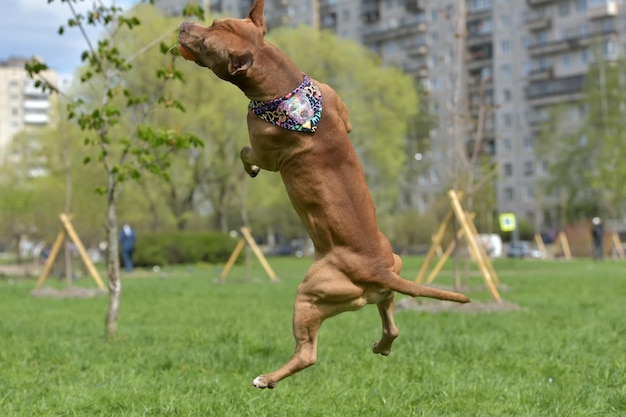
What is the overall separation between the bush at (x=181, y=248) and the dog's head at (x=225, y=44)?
31261mm

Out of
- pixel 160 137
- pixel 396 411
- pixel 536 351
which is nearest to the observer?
pixel 396 411

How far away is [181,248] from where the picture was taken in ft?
117

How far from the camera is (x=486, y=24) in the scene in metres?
81.4

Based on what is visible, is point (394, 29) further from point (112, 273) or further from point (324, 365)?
point (324, 365)

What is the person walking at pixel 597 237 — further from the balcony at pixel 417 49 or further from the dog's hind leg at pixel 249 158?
the balcony at pixel 417 49

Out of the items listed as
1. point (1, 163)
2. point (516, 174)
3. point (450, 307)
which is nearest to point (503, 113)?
point (516, 174)

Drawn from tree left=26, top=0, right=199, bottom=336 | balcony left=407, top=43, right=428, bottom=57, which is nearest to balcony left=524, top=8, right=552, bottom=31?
balcony left=407, top=43, right=428, bottom=57

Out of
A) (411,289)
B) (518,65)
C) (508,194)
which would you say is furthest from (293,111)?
(518,65)

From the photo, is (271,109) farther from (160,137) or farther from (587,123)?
(587,123)

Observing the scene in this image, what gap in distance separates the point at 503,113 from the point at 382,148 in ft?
107

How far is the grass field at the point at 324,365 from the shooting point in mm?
5844

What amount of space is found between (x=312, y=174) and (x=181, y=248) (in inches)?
1282

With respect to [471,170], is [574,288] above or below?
below

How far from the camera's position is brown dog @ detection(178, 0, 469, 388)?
3.54 m
